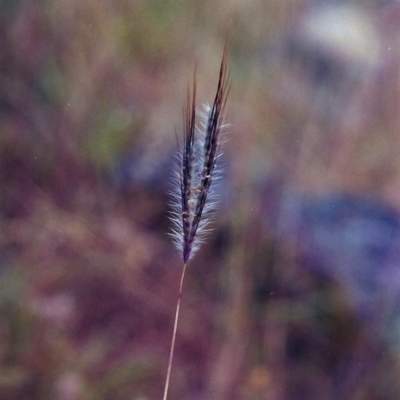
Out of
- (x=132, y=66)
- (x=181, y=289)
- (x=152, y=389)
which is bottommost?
(x=152, y=389)

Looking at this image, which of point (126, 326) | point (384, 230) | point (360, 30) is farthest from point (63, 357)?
point (360, 30)

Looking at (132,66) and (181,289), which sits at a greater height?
(132,66)

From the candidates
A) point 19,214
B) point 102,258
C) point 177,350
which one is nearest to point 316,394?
point 177,350

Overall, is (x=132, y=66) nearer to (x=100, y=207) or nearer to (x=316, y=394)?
(x=100, y=207)

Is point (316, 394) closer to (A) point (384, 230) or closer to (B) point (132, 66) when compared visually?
(A) point (384, 230)

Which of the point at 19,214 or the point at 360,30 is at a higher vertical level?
the point at 360,30
